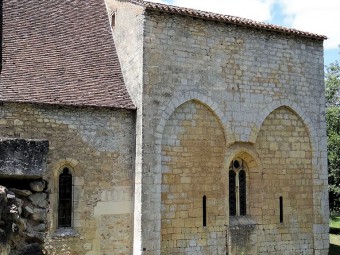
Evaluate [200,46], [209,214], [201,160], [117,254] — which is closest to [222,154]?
[201,160]

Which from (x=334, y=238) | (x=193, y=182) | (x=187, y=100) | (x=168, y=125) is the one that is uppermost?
(x=187, y=100)

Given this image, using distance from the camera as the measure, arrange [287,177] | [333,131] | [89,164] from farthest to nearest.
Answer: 1. [333,131]
2. [287,177]
3. [89,164]

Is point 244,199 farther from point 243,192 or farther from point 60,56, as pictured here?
point 60,56

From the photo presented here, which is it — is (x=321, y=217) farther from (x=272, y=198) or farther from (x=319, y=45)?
(x=319, y=45)

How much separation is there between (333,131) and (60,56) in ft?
68.1

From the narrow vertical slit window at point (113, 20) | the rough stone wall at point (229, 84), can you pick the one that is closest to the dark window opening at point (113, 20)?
the narrow vertical slit window at point (113, 20)

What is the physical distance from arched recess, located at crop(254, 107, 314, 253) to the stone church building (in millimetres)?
35

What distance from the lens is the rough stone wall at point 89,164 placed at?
929 cm

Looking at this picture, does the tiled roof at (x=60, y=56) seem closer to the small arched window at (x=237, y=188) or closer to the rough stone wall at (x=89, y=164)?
the rough stone wall at (x=89, y=164)

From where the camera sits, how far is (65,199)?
9.62m

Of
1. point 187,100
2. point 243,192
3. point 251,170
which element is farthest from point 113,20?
point 243,192

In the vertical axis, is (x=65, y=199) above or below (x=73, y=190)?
below

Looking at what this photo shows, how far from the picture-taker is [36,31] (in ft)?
36.9

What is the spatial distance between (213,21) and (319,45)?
3.39m
